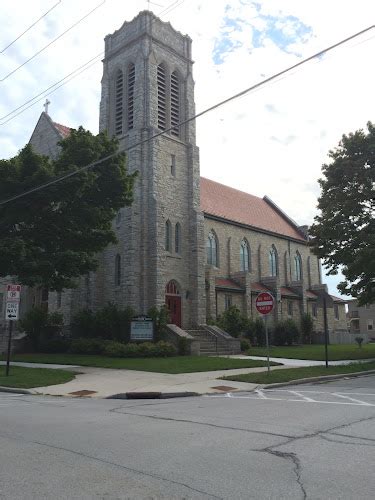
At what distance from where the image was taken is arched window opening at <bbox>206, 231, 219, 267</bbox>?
1491 inches

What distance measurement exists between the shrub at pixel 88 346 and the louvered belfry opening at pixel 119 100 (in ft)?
45.9

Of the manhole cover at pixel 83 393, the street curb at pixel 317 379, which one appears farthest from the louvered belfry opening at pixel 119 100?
the manhole cover at pixel 83 393

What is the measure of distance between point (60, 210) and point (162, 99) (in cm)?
1435

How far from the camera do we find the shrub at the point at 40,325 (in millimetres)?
30031

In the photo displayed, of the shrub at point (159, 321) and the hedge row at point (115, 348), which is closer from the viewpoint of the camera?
the hedge row at point (115, 348)

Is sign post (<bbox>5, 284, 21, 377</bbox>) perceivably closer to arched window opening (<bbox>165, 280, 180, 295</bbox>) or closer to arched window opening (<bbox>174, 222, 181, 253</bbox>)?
arched window opening (<bbox>165, 280, 180, 295</bbox>)

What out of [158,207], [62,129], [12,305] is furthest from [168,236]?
[12,305]

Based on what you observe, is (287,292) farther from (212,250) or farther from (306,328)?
(212,250)

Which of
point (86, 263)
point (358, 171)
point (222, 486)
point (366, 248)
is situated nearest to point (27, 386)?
point (86, 263)

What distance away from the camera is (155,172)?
31.2m

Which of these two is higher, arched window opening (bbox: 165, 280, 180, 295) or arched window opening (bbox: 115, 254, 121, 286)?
arched window opening (bbox: 115, 254, 121, 286)

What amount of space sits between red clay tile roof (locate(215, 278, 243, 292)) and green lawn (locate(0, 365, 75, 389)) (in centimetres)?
1944

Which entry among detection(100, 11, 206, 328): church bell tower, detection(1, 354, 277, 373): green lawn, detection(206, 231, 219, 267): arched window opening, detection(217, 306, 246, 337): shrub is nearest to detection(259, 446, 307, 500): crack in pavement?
detection(1, 354, 277, 373): green lawn

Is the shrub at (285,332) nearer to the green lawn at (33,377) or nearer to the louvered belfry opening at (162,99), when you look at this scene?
the louvered belfry opening at (162,99)
